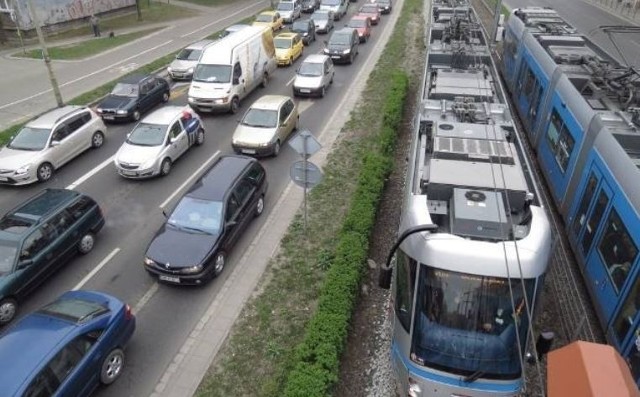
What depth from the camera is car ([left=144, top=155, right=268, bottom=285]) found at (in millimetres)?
11469

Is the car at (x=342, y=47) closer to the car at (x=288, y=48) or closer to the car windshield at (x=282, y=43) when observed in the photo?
the car at (x=288, y=48)

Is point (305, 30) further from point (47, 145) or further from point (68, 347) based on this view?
point (68, 347)

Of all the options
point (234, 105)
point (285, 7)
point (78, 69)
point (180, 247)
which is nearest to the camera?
point (180, 247)

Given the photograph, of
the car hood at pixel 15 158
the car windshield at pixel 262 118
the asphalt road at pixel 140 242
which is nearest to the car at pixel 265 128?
the car windshield at pixel 262 118

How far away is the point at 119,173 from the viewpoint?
16.7 metres

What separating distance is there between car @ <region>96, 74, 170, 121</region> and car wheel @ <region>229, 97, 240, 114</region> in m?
3.68

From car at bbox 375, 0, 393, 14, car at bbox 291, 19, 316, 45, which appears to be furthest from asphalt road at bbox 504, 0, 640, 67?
car at bbox 291, 19, 316, 45

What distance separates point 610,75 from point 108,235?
14664 millimetres

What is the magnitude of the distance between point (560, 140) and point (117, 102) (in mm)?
16960

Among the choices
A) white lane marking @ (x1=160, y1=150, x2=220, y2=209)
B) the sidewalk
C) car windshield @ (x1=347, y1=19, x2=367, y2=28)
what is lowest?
the sidewalk

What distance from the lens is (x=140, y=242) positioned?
13547 mm

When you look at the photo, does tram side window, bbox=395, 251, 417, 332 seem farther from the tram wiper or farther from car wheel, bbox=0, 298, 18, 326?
car wheel, bbox=0, 298, 18, 326

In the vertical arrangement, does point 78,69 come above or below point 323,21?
below

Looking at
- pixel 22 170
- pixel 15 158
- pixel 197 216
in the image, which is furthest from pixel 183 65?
pixel 197 216
